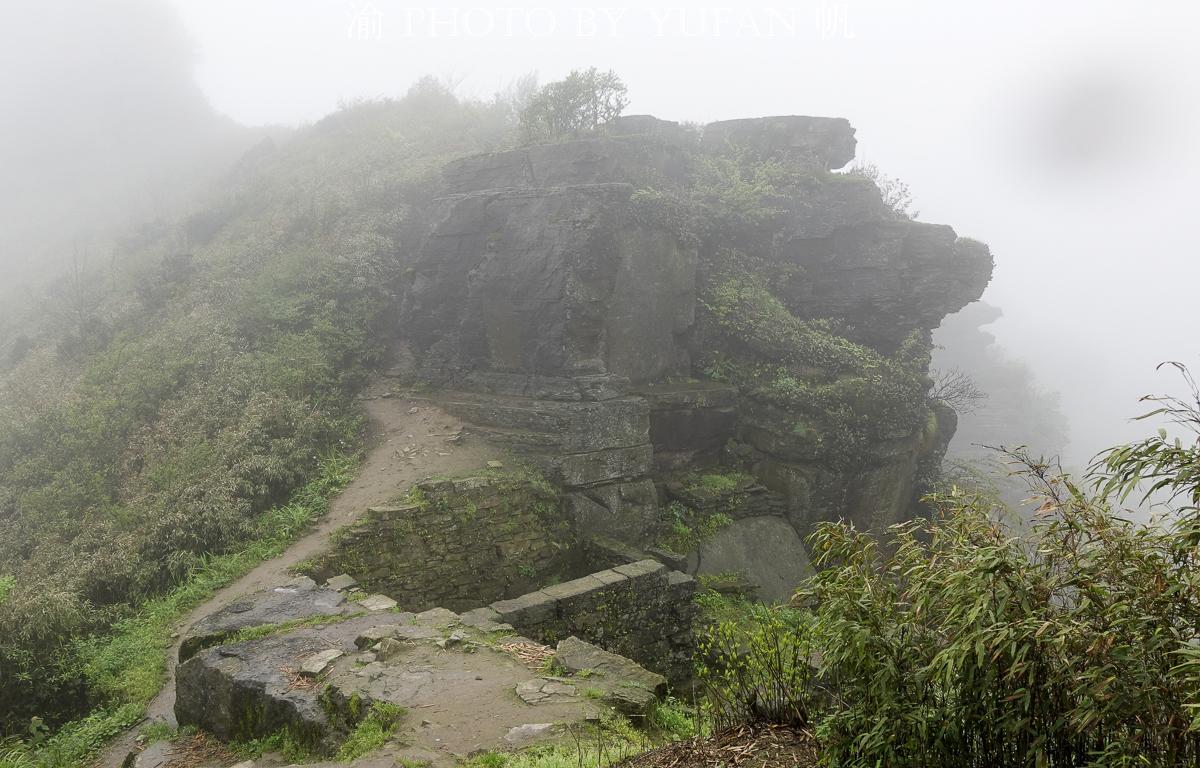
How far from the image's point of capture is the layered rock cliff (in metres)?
12.9

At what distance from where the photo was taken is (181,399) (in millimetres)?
12695

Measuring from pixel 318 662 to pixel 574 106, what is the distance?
14.6m

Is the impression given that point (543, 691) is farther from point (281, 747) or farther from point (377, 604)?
point (377, 604)

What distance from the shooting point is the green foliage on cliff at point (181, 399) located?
8445 millimetres

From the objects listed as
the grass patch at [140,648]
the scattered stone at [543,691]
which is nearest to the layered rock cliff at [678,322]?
the grass patch at [140,648]

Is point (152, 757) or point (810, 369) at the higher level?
point (810, 369)

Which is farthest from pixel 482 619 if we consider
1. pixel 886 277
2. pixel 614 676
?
pixel 886 277

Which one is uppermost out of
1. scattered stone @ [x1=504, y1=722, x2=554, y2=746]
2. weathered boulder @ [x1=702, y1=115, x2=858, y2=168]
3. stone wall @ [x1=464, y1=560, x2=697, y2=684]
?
weathered boulder @ [x1=702, y1=115, x2=858, y2=168]

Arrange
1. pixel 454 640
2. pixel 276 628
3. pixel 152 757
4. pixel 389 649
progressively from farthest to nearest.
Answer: pixel 276 628 < pixel 454 640 < pixel 389 649 < pixel 152 757

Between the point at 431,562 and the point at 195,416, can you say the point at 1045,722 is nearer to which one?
the point at 431,562

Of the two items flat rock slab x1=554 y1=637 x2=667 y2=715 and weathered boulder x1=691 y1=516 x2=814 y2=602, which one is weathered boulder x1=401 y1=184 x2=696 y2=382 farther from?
flat rock slab x1=554 y1=637 x2=667 y2=715

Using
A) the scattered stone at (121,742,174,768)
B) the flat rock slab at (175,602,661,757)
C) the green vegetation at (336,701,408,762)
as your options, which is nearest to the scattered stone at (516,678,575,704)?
the flat rock slab at (175,602,661,757)

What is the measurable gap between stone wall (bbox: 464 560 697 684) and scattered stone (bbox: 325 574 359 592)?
1.82m

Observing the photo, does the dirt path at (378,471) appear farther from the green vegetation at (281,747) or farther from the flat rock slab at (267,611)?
the green vegetation at (281,747)
